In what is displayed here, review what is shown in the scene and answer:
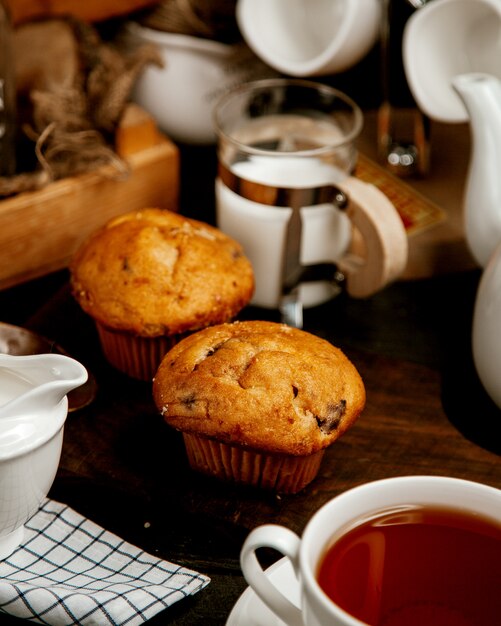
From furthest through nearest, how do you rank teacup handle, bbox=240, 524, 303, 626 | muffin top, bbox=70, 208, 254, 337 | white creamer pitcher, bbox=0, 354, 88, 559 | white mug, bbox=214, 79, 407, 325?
white mug, bbox=214, 79, 407, 325, muffin top, bbox=70, 208, 254, 337, white creamer pitcher, bbox=0, 354, 88, 559, teacup handle, bbox=240, 524, 303, 626

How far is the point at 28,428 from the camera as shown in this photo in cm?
79

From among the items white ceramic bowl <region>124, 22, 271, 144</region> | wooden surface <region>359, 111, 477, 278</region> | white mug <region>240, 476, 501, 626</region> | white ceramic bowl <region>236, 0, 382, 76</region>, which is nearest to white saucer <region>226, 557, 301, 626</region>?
white mug <region>240, 476, 501, 626</region>

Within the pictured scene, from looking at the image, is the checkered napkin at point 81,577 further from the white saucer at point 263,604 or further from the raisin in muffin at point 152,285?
the raisin in muffin at point 152,285

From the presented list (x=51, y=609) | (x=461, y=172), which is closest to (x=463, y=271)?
(x=461, y=172)

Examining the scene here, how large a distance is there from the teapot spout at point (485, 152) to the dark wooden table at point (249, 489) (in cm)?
15

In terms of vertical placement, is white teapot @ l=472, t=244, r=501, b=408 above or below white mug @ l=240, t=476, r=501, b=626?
below

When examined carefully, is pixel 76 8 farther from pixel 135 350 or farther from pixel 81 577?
pixel 81 577

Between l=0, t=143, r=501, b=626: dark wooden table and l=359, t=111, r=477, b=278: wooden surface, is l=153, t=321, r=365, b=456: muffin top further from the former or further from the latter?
l=359, t=111, r=477, b=278: wooden surface

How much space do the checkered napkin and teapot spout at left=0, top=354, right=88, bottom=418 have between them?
5.7 inches

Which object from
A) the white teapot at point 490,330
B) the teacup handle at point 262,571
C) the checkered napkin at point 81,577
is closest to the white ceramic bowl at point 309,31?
the white teapot at point 490,330

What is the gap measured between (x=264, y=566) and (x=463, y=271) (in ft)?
1.93

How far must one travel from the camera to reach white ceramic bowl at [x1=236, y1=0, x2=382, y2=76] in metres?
1.28

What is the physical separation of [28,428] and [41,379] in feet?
0.20

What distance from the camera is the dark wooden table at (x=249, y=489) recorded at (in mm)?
905
